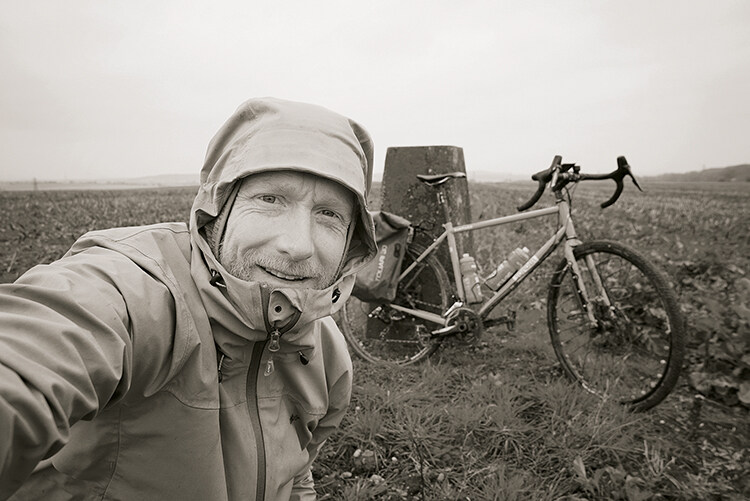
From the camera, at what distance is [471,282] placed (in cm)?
370

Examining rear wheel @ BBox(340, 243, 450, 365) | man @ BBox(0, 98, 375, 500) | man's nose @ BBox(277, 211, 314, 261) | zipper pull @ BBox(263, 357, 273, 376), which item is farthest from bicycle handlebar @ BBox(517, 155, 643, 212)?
zipper pull @ BBox(263, 357, 273, 376)

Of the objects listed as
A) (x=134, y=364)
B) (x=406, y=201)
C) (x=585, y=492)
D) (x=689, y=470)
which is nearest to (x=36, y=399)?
(x=134, y=364)

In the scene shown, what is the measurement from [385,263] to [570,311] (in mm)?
1586

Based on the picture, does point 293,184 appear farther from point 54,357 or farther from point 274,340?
point 54,357

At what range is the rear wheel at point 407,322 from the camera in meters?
3.88

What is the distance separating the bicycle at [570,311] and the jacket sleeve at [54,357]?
9.69ft

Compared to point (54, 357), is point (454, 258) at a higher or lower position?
lower

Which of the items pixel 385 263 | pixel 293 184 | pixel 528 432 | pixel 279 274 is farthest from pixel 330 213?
pixel 385 263

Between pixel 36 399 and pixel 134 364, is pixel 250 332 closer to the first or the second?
pixel 134 364

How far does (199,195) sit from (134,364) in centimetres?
60

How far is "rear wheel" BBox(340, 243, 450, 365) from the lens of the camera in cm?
388

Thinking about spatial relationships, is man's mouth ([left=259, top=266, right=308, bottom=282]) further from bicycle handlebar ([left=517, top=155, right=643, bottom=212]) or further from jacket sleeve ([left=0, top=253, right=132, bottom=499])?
bicycle handlebar ([left=517, top=155, right=643, bottom=212])

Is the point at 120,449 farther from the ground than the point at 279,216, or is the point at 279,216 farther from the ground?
the point at 279,216

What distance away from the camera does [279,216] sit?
1.31 metres
